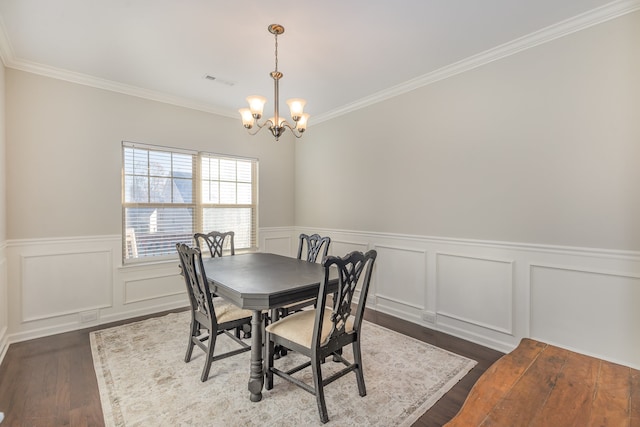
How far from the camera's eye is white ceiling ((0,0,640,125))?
2203 mm

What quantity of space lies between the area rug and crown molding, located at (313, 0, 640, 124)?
2.73 meters

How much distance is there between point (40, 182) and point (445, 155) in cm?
417

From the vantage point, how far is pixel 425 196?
340cm

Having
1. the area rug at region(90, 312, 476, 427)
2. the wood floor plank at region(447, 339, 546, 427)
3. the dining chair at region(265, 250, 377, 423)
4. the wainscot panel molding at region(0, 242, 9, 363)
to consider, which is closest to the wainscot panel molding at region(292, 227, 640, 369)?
the area rug at region(90, 312, 476, 427)

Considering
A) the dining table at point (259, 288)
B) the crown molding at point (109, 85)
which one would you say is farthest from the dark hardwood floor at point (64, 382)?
the crown molding at point (109, 85)

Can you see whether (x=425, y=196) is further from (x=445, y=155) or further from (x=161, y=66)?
(x=161, y=66)

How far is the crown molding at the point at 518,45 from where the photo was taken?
2213mm

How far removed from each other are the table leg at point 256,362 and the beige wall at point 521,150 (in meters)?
2.12

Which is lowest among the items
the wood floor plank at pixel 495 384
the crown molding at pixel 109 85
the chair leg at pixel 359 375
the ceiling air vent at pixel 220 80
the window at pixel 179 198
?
the chair leg at pixel 359 375

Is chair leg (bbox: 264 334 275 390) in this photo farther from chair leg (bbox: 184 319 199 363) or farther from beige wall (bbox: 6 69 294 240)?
beige wall (bbox: 6 69 294 240)

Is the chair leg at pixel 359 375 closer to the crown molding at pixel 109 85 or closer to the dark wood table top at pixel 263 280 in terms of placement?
the dark wood table top at pixel 263 280

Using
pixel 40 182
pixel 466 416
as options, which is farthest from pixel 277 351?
pixel 40 182

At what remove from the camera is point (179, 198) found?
13.4 feet

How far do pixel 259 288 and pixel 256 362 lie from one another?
525 millimetres
